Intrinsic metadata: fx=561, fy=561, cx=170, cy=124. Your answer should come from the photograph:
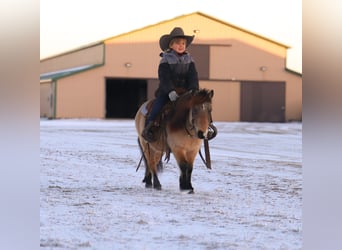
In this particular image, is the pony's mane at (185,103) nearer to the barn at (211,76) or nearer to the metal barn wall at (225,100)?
the barn at (211,76)

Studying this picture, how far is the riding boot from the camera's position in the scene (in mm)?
4777

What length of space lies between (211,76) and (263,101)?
252 cm

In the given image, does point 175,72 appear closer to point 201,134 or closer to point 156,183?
point 201,134

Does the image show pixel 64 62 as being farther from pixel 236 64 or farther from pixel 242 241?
pixel 242 241

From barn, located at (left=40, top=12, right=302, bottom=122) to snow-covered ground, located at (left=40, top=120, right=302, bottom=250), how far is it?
1472cm

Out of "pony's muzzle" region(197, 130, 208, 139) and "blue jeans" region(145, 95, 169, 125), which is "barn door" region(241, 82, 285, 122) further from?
"pony's muzzle" region(197, 130, 208, 139)

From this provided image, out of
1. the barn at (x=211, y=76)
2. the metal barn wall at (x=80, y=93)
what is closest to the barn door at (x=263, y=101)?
the barn at (x=211, y=76)

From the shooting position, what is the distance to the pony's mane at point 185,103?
4254mm

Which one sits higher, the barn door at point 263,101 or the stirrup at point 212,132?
the barn door at point 263,101

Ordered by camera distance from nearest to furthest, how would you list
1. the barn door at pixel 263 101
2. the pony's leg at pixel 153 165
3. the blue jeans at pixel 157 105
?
the blue jeans at pixel 157 105
the pony's leg at pixel 153 165
the barn door at pixel 263 101

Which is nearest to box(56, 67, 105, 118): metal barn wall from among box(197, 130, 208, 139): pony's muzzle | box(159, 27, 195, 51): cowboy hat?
box(159, 27, 195, 51): cowboy hat

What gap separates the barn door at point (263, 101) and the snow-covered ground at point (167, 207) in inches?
599

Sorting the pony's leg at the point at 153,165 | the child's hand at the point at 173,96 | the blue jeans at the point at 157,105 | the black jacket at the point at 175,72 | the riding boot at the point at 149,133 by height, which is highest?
the black jacket at the point at 175,72

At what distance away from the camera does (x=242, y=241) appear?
289cm
